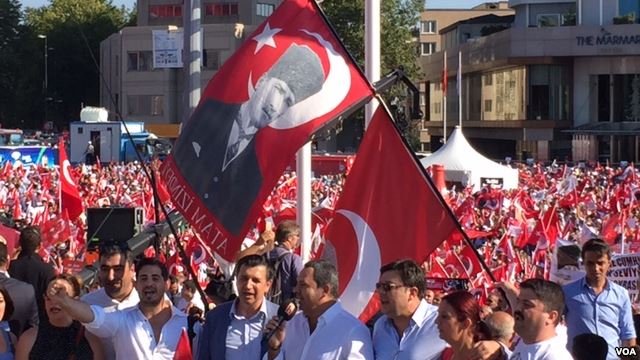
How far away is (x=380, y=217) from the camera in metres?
7.38

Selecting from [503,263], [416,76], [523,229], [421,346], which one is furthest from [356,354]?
[416,76]

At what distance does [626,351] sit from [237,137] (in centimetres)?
263

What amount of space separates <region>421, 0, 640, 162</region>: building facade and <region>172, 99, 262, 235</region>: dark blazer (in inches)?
2106

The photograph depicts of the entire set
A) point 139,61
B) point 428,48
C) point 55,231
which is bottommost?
→ point 55,231

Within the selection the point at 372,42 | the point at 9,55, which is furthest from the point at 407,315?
the point at 9,55

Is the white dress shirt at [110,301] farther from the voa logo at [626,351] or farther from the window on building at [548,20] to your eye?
the window on building at [548,20]

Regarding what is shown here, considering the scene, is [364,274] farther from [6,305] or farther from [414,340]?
[6,305]

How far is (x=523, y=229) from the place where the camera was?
53.9 ft

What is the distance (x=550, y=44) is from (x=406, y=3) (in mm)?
11486

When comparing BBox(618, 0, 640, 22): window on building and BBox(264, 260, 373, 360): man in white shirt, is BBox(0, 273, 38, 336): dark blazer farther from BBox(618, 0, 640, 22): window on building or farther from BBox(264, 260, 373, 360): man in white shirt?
BBox(618, 0, 640, 22): window on building

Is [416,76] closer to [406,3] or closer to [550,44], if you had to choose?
[406,3]

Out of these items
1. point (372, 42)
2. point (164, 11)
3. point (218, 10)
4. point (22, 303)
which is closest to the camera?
point (22, 303)

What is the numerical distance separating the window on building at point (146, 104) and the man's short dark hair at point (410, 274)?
244 ft

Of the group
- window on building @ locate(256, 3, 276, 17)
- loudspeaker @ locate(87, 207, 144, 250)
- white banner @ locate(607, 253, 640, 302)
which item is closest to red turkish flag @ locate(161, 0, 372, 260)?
white banner @ locate(607, 253, 640, 302)
